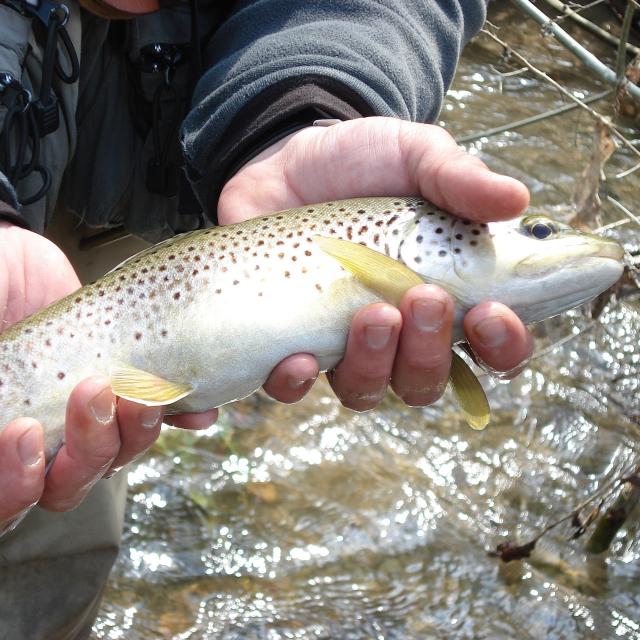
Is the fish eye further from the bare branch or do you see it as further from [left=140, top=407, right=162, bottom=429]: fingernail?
the bare branch

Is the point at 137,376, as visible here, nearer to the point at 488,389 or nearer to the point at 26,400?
the point at 26,400

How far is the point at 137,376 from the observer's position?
6.88ft

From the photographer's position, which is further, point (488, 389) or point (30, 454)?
point (488, 389)

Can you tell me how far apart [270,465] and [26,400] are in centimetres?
207

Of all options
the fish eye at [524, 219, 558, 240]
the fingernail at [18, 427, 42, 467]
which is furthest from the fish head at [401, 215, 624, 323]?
the fingernail at [18, 427, 42, 467]

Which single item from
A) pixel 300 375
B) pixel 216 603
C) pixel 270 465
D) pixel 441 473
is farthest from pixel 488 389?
pixel 300 375

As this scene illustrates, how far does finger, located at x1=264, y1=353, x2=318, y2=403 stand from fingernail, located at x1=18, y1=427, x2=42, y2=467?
59cm

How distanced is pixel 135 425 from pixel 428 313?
776 mm

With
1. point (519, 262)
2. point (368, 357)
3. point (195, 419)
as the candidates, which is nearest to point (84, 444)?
point (195, 419)

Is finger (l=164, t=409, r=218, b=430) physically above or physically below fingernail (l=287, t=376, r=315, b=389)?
below

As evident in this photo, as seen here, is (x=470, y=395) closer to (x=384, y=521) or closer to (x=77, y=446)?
(x=77, y=446)

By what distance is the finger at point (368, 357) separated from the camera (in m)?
2.10

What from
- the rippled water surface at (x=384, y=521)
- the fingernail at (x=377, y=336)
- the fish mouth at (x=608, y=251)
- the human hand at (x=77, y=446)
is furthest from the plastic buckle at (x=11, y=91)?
the rippled water surface at (x=384, y=521)

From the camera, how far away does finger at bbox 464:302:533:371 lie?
210 centimetres
